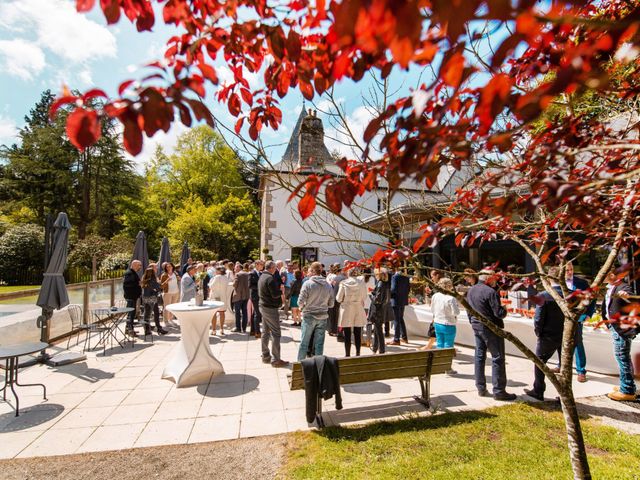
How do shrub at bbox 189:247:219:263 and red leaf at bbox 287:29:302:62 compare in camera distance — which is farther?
shrub at bbox 189:247:219:263

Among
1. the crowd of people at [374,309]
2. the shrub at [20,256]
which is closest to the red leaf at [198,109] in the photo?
the crowd of people at [374,309]

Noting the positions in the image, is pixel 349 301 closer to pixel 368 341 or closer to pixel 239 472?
pixel 368 341

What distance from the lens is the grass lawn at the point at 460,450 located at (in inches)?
134

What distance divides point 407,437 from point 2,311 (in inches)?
314

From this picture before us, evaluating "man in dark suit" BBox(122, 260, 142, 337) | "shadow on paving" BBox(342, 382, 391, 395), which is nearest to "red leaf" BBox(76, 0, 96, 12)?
"shadow on paving" BBox(342, 382, 391, 395)

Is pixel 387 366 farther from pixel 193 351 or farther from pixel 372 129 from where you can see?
pixel 372 129

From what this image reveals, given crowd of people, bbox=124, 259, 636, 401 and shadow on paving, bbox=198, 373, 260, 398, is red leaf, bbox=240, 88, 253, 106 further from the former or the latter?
shadow on paving, bbox=198, 373, 260, 398

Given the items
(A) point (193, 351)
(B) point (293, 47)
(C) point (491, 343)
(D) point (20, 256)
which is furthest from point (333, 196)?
(D) point (20, 256)

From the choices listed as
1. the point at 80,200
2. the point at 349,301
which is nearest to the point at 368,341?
the point at 349,301

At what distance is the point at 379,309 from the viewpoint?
23.2ft

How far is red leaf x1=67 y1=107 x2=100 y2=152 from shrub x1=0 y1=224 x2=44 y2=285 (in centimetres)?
2744

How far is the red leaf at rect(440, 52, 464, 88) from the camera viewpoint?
979 mm

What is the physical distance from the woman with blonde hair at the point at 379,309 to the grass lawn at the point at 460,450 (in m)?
2.51

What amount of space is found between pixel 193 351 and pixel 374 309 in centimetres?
356
